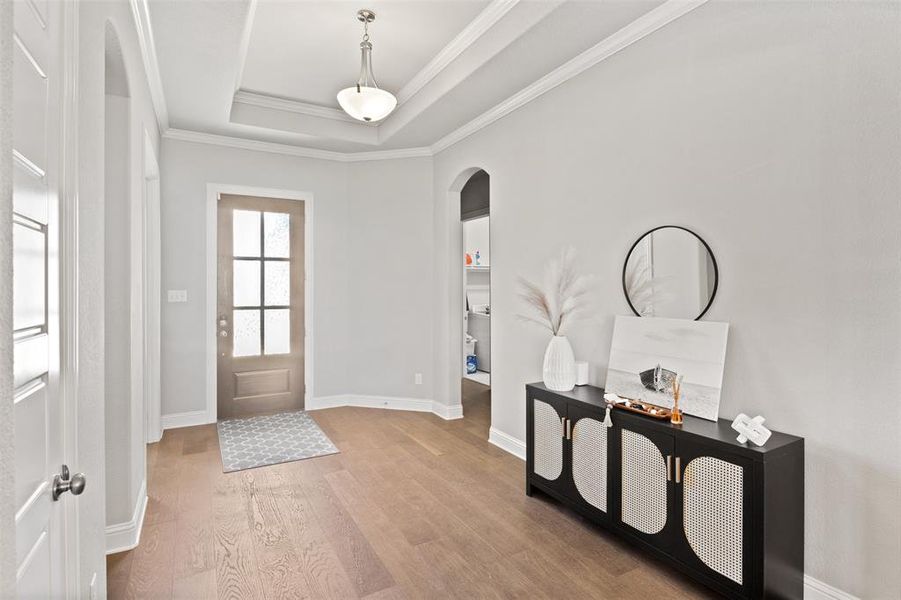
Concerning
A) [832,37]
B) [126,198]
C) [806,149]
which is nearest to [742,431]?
[806,149]

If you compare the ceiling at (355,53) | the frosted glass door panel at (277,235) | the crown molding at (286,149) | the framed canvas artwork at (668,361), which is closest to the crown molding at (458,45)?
the ceiling at (355,53)

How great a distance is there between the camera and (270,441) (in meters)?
4.03

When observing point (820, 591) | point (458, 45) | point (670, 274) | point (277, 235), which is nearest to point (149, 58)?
point (458, 45)

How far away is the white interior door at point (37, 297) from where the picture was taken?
0.87m

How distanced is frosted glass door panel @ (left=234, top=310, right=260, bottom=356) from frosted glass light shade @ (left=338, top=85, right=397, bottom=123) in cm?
250

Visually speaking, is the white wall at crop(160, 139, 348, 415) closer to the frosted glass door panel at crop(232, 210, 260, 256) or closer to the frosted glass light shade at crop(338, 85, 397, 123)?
the frosted glass door panel at crop(232, 210, 260, 256)

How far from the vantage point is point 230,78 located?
3365 millimetres

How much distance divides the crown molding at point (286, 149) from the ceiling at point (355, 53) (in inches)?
3.4

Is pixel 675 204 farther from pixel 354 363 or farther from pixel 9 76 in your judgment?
pixel 354 363

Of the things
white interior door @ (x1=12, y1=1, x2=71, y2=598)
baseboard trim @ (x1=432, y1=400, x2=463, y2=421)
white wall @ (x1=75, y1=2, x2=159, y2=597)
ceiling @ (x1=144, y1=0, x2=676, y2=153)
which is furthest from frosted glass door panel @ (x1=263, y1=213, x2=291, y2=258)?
white interior door @ (x1=12, y1=1, x2=71, y2=598)

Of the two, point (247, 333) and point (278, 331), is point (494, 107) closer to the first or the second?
point (278, 331)

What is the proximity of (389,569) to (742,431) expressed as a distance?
1.66 m

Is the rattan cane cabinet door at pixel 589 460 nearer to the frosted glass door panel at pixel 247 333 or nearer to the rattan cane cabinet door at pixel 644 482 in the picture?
the rattan cane cabinet door at pixel 644 482

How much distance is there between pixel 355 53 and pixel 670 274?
2.66 m
